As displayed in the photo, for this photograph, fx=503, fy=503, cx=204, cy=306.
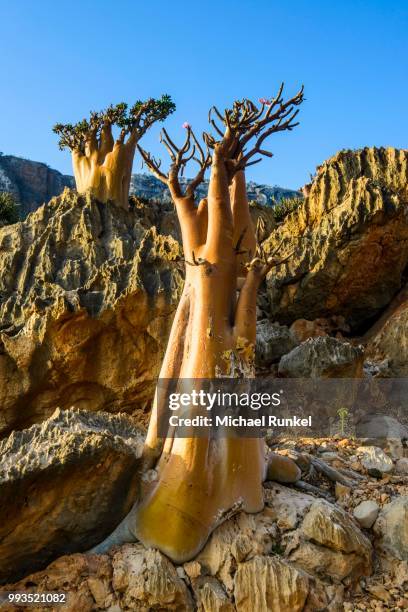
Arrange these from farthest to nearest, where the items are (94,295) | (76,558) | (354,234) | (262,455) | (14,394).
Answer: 1. (354,234)
2. (94,295)
3. (14,394)
4. (262,455)
5. (76,558)

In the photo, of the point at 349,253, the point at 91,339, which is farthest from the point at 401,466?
the point at 349,253

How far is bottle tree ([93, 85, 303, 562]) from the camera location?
4.53 metres

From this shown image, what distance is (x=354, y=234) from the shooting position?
14344 mm

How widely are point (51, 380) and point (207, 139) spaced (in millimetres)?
5928

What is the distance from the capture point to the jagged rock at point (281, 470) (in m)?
5.46

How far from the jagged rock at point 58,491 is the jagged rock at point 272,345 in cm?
797

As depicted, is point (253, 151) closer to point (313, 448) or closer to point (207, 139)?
point (207, 139)

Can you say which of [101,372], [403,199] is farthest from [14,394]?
[403,199]

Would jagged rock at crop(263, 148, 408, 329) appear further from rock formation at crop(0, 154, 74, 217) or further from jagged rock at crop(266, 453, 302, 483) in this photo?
rock formation at crop(0, 154, 74, 217)

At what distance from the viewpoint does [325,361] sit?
1001 cm

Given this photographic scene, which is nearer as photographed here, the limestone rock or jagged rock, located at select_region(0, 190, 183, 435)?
the limestone rock

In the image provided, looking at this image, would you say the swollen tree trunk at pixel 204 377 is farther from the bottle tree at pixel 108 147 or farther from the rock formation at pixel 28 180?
the rock formation at pixel 28 180

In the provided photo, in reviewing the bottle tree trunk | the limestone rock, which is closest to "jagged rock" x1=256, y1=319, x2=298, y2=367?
the bottle tree trunk

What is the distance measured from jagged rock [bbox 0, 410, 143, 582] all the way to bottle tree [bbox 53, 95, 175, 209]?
11.6 metres
